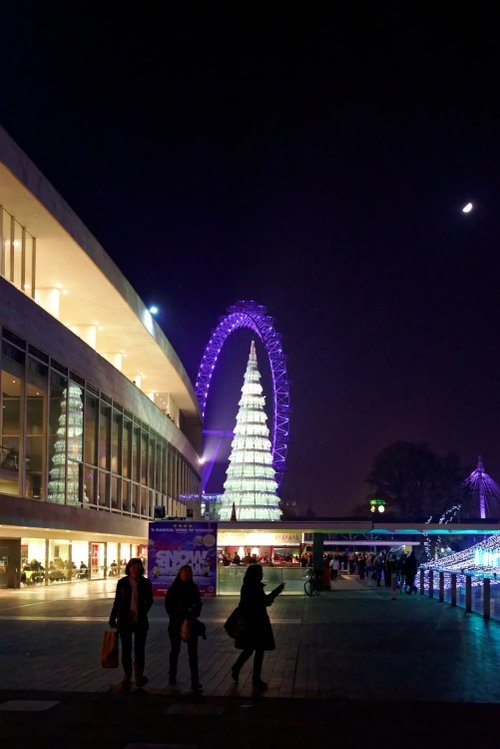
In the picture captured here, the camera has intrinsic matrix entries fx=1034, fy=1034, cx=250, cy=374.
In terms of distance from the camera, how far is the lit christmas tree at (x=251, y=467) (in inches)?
4449

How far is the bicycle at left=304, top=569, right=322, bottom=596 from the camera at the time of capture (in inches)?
1537

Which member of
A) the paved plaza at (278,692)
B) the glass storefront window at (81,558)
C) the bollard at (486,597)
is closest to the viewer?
the paved plaza at (278,692)

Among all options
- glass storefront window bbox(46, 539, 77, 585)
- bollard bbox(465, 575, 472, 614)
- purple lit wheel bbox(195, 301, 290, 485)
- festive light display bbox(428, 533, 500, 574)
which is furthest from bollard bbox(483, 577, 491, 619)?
purple lit wheel bbox(195, 301, 290, 485)

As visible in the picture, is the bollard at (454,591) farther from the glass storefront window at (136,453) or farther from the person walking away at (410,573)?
the glass storefront window at (136,453)

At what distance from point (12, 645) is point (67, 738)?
29.2 ft

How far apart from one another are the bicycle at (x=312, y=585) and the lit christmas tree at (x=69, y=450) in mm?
10143

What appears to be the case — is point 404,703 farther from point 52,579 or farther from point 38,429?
point 52,579

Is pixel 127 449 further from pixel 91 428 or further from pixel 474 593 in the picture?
pixel 474 593

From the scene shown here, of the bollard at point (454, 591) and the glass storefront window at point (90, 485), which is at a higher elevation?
the glass storefront window at point (90, 485)

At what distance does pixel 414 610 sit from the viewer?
28875 mm

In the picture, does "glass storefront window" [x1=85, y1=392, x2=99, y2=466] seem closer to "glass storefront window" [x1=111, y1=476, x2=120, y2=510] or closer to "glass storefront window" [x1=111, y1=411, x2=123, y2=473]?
"glass storefront window" [x1=111, y1=411, x2=123, y2=473]

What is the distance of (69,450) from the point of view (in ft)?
139

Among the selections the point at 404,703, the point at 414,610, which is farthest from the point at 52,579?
the point at 404,703

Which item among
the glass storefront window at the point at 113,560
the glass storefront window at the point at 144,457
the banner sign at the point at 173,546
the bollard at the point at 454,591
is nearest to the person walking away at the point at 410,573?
the bollard at the point at 454,591
